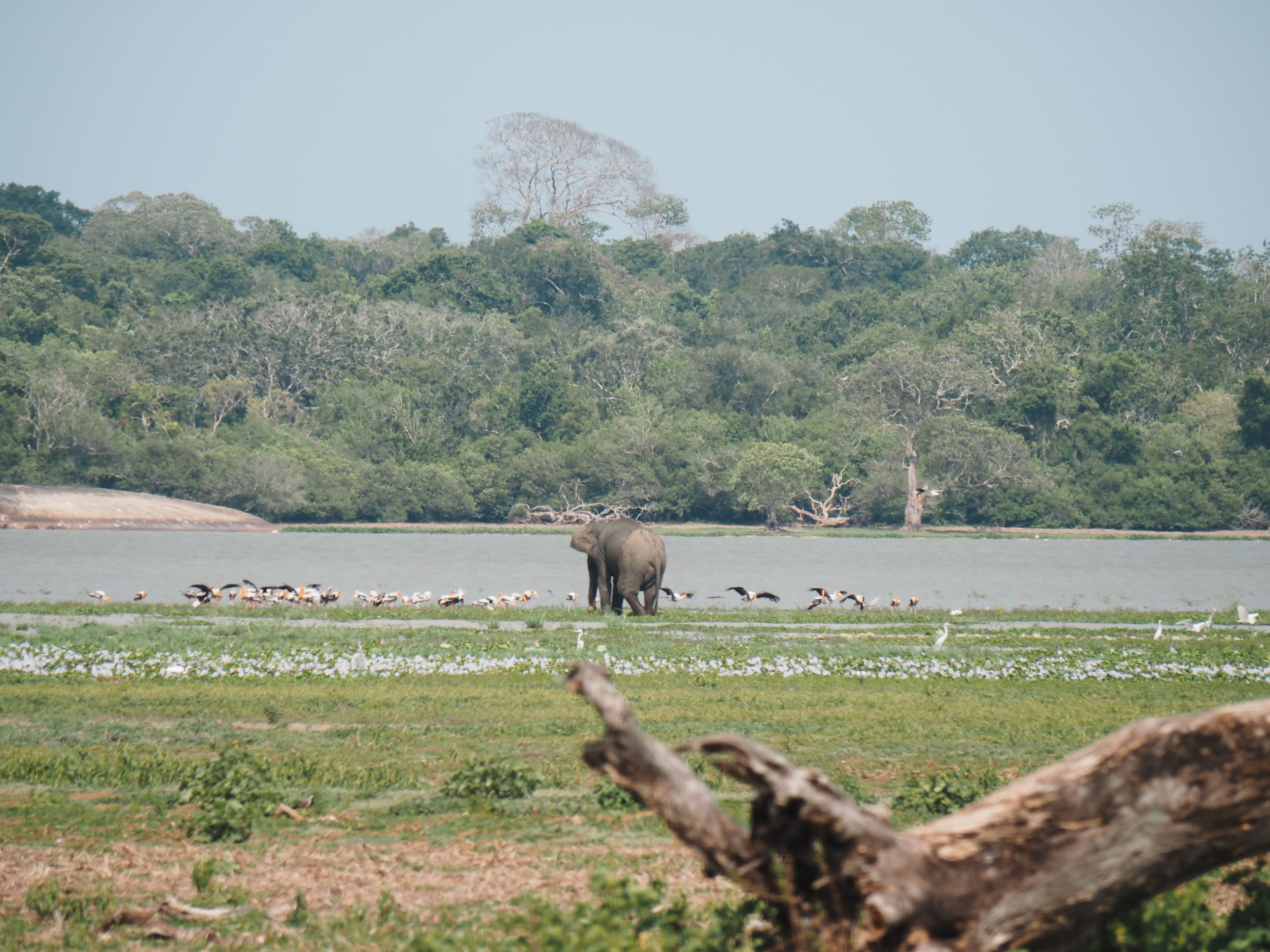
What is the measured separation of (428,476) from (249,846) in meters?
60.3

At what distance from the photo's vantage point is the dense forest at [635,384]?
217 ft

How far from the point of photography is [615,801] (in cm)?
945

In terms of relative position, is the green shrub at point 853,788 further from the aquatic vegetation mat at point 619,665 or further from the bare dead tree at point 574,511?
the bare dead tree at point 574,511

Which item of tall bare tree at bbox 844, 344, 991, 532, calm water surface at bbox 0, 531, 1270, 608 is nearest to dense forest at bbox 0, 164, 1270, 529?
tall bare tree at bbox 844, 344, 991, 532

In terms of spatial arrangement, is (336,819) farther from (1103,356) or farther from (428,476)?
(1103,356)

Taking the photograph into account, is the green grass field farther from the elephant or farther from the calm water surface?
the calm water surface

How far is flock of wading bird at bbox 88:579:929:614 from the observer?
2623cm

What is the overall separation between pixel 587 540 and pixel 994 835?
2251 centimetres

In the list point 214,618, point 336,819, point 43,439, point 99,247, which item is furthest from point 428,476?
point 336,819

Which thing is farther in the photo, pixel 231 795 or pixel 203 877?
pixel 231 795

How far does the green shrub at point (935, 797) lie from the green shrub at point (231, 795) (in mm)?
4231

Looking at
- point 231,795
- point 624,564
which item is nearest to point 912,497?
point 624,564

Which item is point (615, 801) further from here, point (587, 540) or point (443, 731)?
point (587, 540)

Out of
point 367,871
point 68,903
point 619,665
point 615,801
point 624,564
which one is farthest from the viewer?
point 624,564
